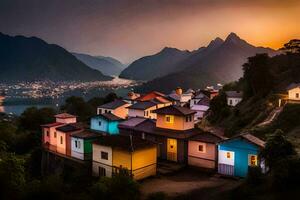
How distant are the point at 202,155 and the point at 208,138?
163 cm

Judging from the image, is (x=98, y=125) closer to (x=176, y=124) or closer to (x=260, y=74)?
(x=176, y=124)

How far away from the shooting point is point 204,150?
29469 millimetres

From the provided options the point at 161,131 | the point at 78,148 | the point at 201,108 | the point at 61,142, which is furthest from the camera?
the point at 201,108

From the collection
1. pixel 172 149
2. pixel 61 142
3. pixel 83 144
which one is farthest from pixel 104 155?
pixel 61 142

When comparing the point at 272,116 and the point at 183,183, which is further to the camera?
the point at 272,116

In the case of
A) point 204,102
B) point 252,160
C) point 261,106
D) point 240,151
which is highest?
point 261,106

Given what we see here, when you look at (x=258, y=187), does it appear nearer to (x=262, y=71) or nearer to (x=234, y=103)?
(x=262, y=71)

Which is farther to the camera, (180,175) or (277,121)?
(277,121)

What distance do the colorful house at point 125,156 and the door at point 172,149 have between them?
314 centimetres

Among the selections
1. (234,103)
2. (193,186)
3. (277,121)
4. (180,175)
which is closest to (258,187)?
(193,186)

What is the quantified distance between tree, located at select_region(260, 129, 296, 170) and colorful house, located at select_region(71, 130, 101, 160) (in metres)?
18.1

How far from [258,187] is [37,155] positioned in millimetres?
29611

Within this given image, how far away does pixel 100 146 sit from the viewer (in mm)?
30109

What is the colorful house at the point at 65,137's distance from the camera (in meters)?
37.5
